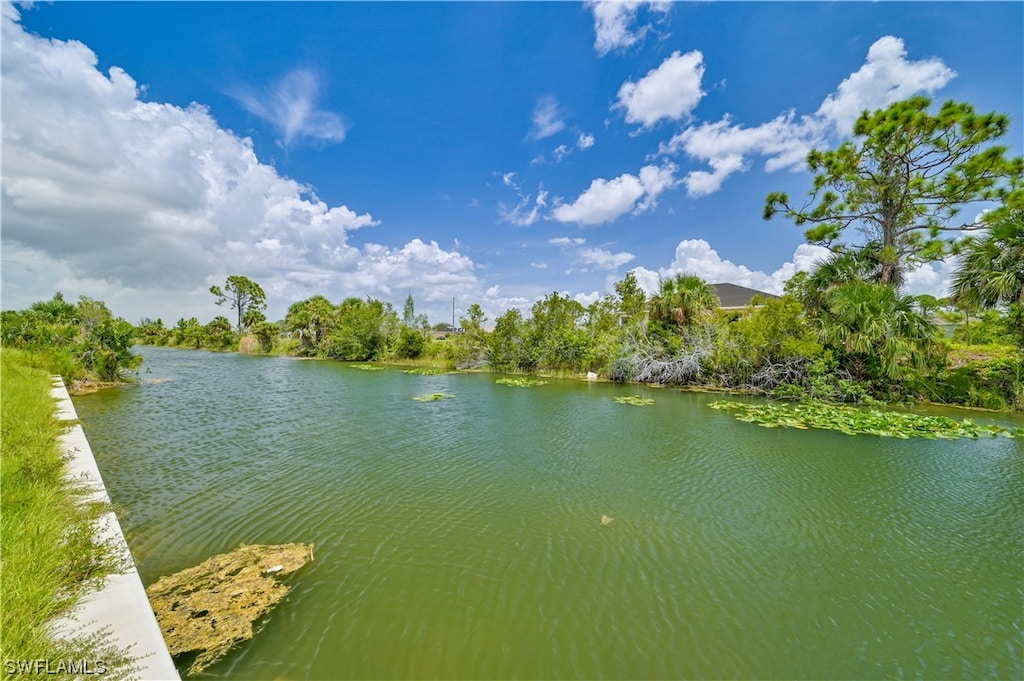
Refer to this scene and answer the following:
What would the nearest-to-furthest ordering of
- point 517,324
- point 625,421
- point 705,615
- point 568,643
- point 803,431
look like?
point 568,643
point 705,615
point 803,431
point 625,421
point 517,324

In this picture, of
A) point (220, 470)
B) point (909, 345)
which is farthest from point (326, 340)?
point (909, 345)

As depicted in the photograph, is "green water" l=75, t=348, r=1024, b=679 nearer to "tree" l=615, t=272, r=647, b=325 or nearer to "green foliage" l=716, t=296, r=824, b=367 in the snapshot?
"green foliage" l=716, t=296, r=824, b=367

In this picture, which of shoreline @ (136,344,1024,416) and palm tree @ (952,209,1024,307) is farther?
shoreline @ (136,344,1024,416)

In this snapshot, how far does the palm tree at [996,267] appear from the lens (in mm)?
11977

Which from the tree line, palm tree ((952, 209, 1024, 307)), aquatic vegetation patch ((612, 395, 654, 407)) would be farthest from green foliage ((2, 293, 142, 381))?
palm tree ((952, 209, 1024, 307))

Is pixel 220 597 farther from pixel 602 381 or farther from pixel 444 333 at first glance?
pixel 444 333

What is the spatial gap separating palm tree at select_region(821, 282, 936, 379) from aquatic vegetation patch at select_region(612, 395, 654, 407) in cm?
769

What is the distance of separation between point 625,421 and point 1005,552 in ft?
24.6

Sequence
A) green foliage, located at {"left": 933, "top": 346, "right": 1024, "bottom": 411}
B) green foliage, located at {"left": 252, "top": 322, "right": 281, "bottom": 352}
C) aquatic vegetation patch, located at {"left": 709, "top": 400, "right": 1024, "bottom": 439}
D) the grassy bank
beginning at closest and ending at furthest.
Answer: the grassy bank, aquatic vegetation patch, located at {"left": 709, "top": 400, "right": 1024, "bottom": 439}, green foliage, located at {"left": 933, "top": 346, "right": 1024, "bottom": 411}, green foliage, located at {"left": 252, "top": 322, "right": 281, "bottom": 352}

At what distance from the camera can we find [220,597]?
366cm

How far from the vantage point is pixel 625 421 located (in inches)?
463

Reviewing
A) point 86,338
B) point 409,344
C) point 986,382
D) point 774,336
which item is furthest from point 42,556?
point 409,344

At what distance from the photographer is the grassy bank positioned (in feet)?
7.93

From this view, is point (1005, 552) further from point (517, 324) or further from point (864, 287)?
point (517, 324)
